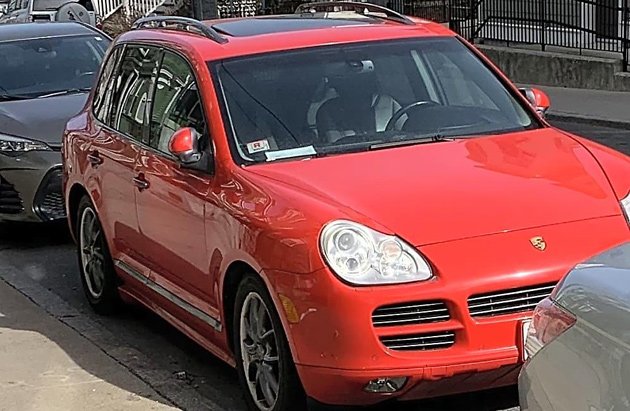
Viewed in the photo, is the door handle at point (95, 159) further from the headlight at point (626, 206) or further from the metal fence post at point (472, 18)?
the metal fence post at point (472, 18)

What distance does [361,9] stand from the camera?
723 centimetres

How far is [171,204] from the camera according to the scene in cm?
606

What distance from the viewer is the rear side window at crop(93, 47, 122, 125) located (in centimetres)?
754

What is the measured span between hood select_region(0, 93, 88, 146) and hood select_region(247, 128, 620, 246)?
4.58m

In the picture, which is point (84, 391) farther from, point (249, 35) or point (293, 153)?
point (249, 35)

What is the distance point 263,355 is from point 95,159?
251cm

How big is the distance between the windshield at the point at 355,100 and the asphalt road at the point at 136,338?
1214 mm

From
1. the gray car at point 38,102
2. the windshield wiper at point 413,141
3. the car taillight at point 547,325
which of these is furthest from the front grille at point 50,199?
the car taillight at point 547,325

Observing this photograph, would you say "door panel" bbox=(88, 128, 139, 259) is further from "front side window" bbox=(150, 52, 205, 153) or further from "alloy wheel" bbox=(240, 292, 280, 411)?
"alloy wheel" bbox=(240, 292, 280, 411)

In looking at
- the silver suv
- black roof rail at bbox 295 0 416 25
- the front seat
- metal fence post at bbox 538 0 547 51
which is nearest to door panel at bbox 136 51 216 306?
the front seat

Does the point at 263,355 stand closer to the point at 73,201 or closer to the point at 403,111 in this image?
the point at 403,111

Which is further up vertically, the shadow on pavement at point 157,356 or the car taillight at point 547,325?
the car taillight at point 547,325

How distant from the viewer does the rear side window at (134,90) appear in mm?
6836

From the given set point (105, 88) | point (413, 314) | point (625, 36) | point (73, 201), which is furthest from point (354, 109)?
point (625, 36)
